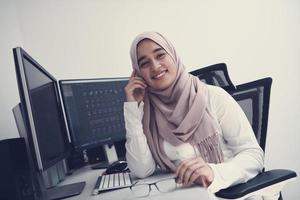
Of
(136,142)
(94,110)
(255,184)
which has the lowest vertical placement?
(255,184)

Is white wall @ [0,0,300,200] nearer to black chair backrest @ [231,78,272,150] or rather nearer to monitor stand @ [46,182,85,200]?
black chair backrest @ [231,78,272,150]

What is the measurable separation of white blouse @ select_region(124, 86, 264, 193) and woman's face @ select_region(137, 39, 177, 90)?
0.13 meters

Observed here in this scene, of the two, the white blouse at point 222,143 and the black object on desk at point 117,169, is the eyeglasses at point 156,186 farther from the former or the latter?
the black object on desk at point 117,169

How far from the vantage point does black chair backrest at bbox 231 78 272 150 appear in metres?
1.21

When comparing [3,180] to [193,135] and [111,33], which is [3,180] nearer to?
[193,135]

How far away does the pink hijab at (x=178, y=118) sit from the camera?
111 centimetres

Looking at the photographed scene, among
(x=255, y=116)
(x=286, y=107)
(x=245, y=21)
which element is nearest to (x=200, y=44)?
(x=245, y=21)

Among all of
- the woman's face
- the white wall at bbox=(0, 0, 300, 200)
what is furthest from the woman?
the white wall at bbox=(0, 0, 300, 200)

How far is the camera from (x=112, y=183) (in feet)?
3.22

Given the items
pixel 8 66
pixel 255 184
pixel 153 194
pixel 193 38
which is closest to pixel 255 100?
pixel 255 184

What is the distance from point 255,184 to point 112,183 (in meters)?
0.45

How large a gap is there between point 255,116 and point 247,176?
36 cm

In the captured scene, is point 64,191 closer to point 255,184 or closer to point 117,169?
point 117,169

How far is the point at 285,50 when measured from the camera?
205 centimetres
